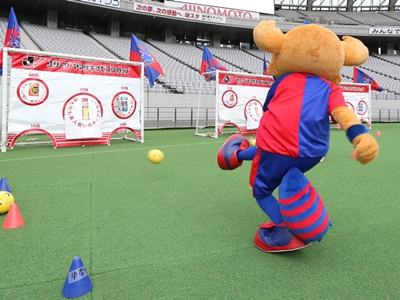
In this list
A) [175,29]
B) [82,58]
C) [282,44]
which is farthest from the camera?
[175,29]

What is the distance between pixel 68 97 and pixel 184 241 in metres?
5.99

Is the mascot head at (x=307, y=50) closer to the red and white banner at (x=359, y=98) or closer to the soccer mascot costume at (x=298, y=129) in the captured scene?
the soccer mascot costume at (x=298, y=129)

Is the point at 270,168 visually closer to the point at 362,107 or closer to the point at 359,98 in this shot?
the point at 359,98

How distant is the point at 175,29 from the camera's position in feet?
93.2

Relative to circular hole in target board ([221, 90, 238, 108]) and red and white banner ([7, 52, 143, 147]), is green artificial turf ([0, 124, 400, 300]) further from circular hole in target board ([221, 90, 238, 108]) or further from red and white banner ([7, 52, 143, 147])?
circular hole in target board ([221, 90, 238, 108])

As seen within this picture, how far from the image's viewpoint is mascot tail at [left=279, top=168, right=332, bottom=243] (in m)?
1.93

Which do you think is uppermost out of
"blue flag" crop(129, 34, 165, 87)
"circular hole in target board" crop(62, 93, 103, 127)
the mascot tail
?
"blue flag" crop(129, 34, 165, 87)

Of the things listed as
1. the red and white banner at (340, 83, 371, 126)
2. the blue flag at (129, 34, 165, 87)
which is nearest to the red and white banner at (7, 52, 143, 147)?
the blue flag at (129, 34, 165, 87)

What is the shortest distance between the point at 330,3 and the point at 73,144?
45292 mm

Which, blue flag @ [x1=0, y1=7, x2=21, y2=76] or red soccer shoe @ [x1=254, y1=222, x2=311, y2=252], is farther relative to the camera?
blue flag @ [x1=0, y1=7, x2=21, y2=76]

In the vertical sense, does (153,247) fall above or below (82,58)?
below

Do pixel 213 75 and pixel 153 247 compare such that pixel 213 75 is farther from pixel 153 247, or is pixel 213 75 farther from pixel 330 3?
pixel 330 3

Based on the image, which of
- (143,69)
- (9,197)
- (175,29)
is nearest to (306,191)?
(9,197)

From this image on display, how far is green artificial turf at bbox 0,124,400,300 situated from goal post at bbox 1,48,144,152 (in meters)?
2.75
